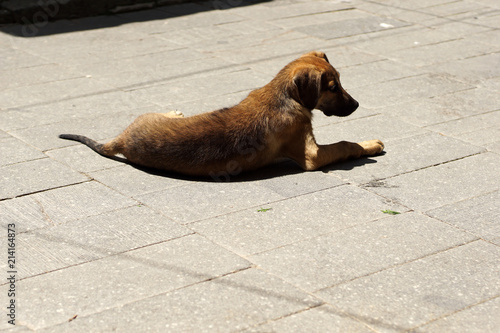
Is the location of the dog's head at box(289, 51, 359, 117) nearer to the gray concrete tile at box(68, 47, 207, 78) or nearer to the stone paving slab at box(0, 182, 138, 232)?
the stone paving slab at box(0, 182, 138, 232)

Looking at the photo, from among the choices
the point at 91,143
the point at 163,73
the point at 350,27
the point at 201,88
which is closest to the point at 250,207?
the point at 91,143

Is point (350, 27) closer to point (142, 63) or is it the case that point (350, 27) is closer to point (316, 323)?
point (142, 63)

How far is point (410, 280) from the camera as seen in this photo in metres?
4.81

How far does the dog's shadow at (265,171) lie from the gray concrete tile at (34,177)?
22.3 inches

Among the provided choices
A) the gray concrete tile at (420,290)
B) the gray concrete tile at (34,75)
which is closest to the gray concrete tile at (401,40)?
the gray concrete tile at (34,75)

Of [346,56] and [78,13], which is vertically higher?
[78,13]

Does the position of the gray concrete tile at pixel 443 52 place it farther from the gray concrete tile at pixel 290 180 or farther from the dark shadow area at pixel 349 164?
the gray concrete tile at pixel 290 180

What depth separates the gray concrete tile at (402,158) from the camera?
21.8ft

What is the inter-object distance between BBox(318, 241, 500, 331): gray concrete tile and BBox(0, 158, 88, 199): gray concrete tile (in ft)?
9.21

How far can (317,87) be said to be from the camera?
21.5ft

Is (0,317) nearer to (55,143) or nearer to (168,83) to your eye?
(55,143)

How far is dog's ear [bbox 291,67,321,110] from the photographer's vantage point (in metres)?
6.52

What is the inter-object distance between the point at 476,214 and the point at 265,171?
1.94 m

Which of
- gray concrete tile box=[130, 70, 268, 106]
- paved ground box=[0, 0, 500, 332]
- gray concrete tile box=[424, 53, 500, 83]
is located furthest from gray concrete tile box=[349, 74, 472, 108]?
gray concrete tile box=[130, 70, 268, 106]
